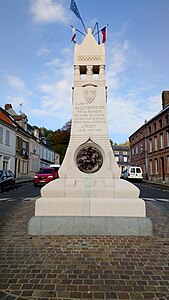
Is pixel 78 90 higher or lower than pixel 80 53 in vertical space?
lower

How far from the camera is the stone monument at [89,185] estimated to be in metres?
4.59

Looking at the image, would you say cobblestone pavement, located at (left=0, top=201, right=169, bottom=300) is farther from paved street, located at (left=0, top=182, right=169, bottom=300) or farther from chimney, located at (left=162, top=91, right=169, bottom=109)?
chimney, located at (left=162, top=91, right=169, bottom=109)

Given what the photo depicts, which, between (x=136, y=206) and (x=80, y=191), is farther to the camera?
(x=80, y=191)

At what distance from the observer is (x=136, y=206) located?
4801 mm

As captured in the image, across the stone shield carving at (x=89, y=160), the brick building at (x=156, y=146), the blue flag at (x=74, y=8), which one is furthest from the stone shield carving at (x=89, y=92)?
the brick building at (x=156, y=146)

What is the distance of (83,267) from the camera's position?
311 centimetres

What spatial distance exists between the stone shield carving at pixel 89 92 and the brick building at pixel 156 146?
22.3m

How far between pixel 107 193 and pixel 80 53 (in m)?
4.20

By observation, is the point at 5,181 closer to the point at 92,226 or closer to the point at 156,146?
the point at 92,226

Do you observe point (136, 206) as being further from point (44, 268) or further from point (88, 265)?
point (44, 268)

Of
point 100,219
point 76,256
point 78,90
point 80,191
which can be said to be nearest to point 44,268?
point 76,256

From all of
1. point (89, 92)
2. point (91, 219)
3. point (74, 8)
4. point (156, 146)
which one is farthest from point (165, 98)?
point (91, 219)

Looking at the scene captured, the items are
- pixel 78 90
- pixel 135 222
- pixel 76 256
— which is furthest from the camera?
pixel 78 90

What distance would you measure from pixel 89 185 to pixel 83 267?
2.34 meters
